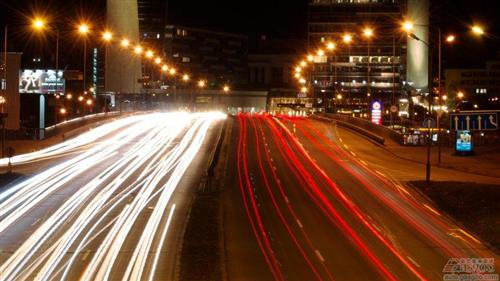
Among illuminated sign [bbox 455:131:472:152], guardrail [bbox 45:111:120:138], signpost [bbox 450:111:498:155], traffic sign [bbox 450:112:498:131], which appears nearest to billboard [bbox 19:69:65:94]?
guardrail [bbox 45:111:120:138]

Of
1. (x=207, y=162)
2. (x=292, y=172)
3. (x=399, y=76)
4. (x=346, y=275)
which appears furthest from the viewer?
(x=399, y=76)

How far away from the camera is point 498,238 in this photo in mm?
25641

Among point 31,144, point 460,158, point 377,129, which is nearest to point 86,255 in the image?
point 31,144

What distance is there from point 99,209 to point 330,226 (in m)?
9.35

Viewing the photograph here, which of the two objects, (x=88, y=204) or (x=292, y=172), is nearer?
(x=88, y=204)

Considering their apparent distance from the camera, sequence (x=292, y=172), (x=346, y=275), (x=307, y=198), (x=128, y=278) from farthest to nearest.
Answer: (x=292, y=172) → (x=307, y=198) → (x=346, y=275) → (x=128, y=278)

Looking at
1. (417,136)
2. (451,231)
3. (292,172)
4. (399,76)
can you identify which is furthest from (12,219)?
(399,76)

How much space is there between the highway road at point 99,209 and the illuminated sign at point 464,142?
18.8 metres

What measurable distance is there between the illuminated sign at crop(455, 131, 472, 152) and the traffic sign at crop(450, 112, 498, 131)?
19.3m

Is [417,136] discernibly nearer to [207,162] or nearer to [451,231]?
[207,162]

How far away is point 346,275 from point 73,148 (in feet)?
132

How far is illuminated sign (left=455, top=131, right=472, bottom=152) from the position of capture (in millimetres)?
57969

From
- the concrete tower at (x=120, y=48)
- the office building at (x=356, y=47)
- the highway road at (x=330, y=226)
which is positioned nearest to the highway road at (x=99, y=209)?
the highway road at (x=330, y=226)

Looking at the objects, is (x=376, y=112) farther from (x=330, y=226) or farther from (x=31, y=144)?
(x=330, y=226)
